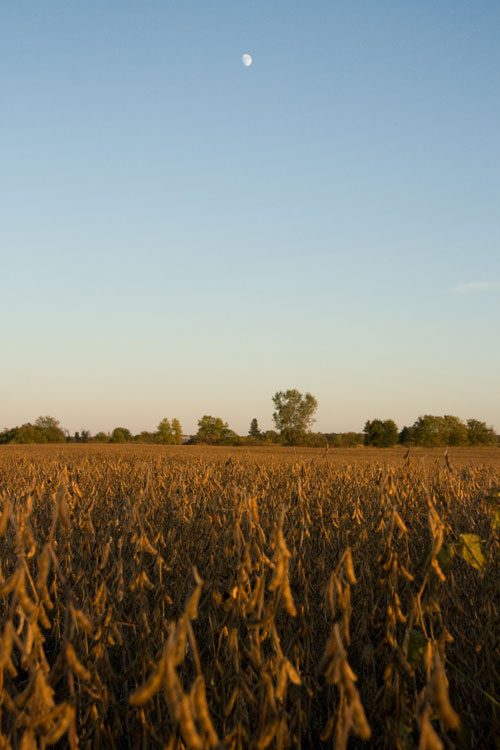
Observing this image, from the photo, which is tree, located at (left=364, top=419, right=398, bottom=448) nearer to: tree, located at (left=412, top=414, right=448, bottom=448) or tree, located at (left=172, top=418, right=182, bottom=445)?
tree, located at (left=412, top=414, right=448, bottom=448)

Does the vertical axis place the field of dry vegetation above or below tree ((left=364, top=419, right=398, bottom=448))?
below

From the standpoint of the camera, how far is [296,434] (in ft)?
235

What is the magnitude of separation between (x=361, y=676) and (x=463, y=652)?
0.46 m

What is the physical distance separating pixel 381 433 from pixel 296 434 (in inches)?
634

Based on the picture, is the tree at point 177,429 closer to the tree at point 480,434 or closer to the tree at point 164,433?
the tree at point 164,433

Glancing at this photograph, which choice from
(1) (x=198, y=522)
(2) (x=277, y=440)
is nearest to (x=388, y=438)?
(2) (x=277, y=440)

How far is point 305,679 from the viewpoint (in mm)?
1741

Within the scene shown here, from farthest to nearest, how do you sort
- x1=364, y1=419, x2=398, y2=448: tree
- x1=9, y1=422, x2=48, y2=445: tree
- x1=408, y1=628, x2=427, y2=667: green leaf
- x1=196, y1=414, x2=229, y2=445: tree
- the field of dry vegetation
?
x1=196, y1=414, x2=229, y2=445: tree, x1=364, y1=419, x2=398, y2=448: tree, x1=9, y1=422, x2=48, y2=445: tree, x1=408, y1=628, x2=427, y2=667: green leaf, the field of dry vegetation

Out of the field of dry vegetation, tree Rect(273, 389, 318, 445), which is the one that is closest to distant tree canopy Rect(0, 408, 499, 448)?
tree Rect(273, 389, 318, 445)

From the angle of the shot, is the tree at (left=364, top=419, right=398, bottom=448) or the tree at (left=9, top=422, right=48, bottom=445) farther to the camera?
the tree at (left=364, top=419, right=398, bottom=448)

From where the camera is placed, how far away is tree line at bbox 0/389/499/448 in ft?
172

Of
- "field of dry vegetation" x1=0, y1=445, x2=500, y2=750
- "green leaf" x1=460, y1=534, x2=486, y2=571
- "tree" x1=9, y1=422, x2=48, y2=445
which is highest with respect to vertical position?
"tree" x1=9, y1=422, x2=48, y2=445

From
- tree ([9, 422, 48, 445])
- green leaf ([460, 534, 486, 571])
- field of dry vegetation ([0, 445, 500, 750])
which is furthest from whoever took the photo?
tree ([9, 422, 48, 445])

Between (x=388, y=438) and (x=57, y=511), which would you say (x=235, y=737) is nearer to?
(x=57, y=511)
